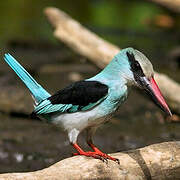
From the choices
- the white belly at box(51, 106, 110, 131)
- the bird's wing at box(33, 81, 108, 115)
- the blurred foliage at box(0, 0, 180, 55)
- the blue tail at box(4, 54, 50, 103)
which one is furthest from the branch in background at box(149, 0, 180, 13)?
the blurred foliage at box(0, 0, 180, 55)

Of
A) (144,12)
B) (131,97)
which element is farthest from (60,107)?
(144,12)

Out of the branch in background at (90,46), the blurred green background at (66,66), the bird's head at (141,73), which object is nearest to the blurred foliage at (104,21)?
the blurred green background at (66,66)

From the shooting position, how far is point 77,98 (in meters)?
3.87

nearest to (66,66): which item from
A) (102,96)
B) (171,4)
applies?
(171,4)

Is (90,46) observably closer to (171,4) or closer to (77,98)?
(171,4)

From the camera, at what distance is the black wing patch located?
3.79 meters

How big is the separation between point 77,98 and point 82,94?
0.15 ft

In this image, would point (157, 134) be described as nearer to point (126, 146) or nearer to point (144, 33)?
point (126, 146)

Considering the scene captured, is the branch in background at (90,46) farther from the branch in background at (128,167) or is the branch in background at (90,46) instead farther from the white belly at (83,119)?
the white belly at (83,119)

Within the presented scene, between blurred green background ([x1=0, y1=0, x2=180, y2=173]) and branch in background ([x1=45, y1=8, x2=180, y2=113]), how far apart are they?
203 mm

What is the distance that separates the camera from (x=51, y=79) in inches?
322

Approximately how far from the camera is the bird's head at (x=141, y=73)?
12.1ft

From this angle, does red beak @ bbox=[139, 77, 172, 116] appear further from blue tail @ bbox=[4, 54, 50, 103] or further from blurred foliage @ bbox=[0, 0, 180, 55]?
blurred foliage @ bbox=[0, 0, 180, 55]

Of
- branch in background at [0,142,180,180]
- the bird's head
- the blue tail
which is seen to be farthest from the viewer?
the blue tail
